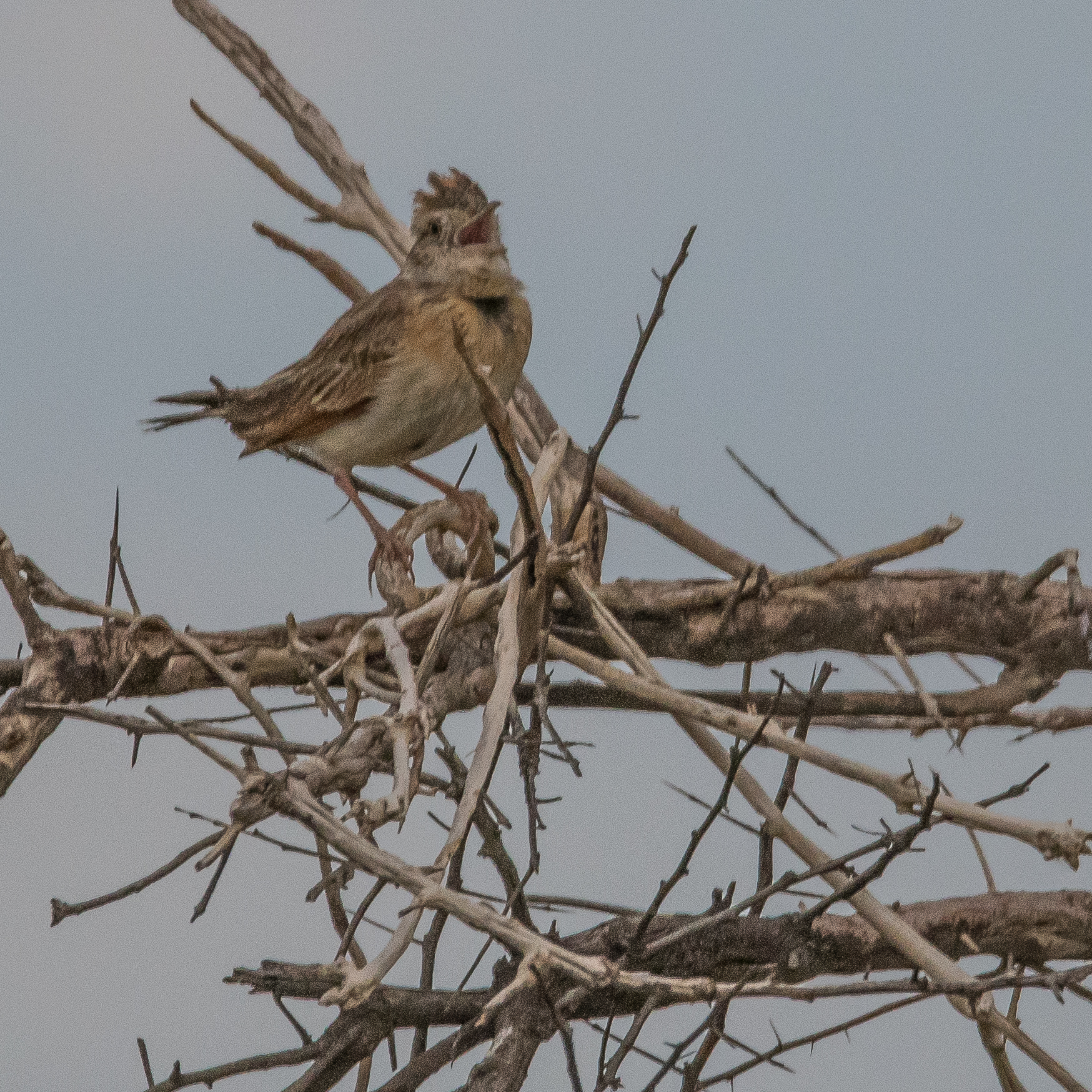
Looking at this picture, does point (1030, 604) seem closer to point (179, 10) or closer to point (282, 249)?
point (282, 249)

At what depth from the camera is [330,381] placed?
280cm

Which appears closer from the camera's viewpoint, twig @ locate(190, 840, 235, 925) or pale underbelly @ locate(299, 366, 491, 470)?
twig @ locate(190, 840, 235, 925)

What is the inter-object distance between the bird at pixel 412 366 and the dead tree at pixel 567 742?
0.51 ft

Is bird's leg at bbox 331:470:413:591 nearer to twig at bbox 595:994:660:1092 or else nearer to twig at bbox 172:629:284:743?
twig at bbox 172:629:284:743

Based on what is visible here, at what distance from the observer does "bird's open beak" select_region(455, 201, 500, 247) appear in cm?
276

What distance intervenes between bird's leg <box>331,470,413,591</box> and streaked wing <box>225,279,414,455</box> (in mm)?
120

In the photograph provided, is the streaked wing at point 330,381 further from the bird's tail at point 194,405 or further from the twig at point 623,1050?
the twig at point 623,1050

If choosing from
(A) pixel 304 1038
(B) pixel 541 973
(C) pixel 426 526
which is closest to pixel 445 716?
(C) pixel 426 526

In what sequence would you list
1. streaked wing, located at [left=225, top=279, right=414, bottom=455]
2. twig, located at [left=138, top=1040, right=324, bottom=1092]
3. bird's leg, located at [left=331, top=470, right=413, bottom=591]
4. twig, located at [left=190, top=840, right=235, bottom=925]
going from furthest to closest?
streaked wing, located at [left=225, top=279, right=414, bottom=455], bird's leg, located at [left=331, top=470, right=413, bottom=591], twig, located at [left=138, top=1040, right=324, bottom=1092], twig, located at [left=190, top=840, right=235, bottom=925]

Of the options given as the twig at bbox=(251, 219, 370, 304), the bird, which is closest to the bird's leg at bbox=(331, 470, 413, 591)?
the bird

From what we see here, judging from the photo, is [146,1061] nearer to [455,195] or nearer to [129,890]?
[129,890]

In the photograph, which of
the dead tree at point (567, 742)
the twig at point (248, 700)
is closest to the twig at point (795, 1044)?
the dead tree at point (567, 742)

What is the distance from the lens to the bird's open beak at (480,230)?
2762mm

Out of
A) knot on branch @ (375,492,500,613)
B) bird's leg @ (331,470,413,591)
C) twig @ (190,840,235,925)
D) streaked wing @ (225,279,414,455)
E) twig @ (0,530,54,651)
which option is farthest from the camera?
streaked wing @ (225,279,414,455)
